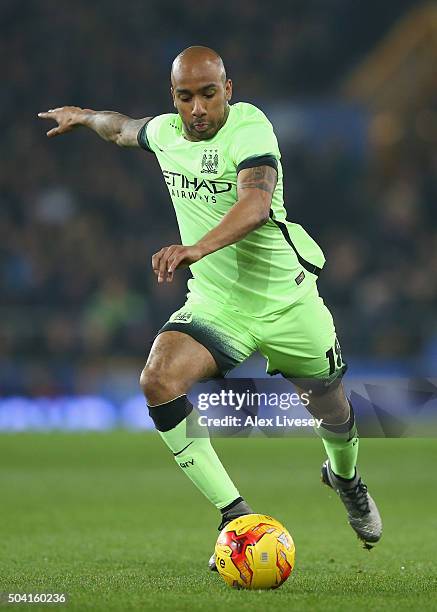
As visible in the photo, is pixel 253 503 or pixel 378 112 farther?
pixel 378 112

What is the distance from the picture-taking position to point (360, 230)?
1747 centimetres

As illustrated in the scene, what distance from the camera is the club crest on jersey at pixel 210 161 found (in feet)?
17.4

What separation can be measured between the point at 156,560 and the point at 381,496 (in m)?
3.38

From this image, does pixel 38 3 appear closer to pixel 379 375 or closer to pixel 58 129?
pixel 379 375

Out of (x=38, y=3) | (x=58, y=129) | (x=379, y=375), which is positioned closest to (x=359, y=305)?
(x=379, y=375)

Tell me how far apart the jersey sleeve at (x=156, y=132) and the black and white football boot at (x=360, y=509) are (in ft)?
6.24

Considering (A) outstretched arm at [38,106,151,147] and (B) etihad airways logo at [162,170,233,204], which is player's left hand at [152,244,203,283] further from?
(A) outstretched arm at [38,106,151,147]

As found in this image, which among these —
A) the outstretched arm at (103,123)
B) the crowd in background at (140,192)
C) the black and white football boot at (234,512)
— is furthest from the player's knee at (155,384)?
the crowd in background at (140,192)

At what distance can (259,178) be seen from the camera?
5051 millimetres

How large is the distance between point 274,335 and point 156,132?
1117mm

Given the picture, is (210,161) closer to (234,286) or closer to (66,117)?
(234,286)

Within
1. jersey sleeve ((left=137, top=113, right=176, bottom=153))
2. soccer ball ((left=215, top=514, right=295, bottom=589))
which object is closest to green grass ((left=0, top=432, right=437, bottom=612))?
soccer ball ((left=215, top=514, right=295, bottom=589))

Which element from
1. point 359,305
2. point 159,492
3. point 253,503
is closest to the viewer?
point 253,503

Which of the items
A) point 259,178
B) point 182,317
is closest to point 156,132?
point 259,178
